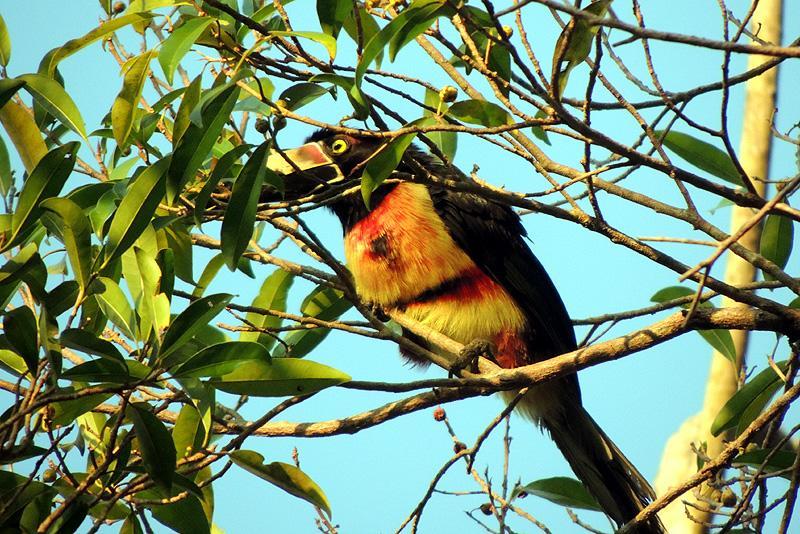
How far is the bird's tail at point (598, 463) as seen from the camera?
4543mm

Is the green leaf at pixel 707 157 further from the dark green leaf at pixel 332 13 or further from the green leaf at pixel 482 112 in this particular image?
the dark green leaf at pixel 332 13

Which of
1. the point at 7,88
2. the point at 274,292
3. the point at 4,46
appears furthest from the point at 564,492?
the point at 4,46

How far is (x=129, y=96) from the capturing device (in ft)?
9.63

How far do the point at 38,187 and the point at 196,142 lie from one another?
59cm

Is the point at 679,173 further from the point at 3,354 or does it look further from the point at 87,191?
the point at 3,354

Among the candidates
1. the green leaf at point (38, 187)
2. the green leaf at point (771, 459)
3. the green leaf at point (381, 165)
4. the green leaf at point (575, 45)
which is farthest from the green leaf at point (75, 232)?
the green leaf at point (771, 459)

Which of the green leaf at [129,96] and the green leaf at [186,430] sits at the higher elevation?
the green leaf at [129,96]

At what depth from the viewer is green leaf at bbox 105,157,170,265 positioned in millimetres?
2666

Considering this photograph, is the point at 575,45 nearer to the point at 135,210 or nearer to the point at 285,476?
the point at 135,210

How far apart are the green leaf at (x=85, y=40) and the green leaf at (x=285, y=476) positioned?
157 cm

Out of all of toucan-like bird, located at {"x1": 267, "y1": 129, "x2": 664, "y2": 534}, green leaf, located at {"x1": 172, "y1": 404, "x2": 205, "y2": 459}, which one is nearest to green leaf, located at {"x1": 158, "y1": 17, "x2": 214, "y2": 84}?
green leaf, located at {"x1": 172, "y1": 404, "x2": 205, "y2": 459}

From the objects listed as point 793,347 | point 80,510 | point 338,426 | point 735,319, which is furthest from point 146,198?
point 793,347

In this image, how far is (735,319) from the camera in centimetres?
305

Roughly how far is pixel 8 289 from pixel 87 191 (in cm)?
49
